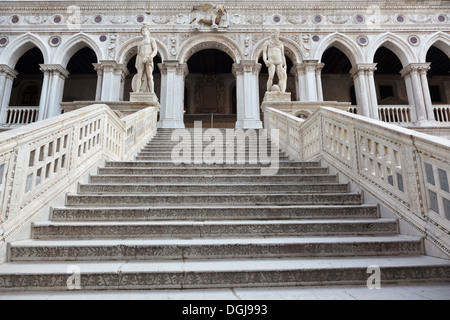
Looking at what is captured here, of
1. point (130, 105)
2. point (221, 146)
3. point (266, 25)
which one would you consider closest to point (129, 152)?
point (221, 146)

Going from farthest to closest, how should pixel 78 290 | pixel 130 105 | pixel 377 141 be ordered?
pixel 130 105 → pixel 377 141 → pixel 78 290

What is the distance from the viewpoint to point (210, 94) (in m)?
17.3

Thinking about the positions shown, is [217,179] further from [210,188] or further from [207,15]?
[207,15]

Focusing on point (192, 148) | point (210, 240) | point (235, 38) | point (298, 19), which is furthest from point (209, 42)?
point (210, 240)

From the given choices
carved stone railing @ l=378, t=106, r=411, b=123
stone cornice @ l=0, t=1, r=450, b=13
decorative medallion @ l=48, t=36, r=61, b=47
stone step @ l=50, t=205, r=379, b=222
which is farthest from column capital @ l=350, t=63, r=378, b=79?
decorative medallion @ l=48, t=36, r=61, b=47

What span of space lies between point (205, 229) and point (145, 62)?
7688mm

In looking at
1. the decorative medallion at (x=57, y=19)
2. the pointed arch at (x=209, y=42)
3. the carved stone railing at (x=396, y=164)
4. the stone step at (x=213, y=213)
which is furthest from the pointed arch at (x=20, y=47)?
the carved stone railing at (x=396, y=164)

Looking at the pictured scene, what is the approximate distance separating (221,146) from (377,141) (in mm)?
3847

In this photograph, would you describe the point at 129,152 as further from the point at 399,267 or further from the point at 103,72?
the point at 103,72

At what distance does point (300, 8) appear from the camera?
1305 cm

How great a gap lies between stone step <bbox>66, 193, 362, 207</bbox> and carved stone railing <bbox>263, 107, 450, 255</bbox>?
1.54ft

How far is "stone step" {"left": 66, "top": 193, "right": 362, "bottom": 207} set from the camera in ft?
11.3

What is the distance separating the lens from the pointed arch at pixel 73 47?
1240cm
